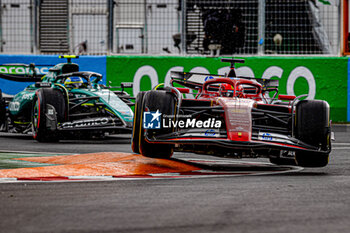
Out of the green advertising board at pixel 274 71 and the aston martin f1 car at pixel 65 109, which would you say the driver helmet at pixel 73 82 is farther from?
the green advertising board at pixel 274 71

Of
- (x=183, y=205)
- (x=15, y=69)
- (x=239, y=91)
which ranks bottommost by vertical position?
(x=183, y=205)

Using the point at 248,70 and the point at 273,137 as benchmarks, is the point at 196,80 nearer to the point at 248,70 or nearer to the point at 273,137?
the point at 273,137

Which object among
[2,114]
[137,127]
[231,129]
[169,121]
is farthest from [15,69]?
[231,129]

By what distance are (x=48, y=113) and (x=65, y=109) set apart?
300mm

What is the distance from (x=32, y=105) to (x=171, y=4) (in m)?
5.32

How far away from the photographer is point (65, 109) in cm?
1105

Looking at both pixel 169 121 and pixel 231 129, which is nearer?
pixel 231 129

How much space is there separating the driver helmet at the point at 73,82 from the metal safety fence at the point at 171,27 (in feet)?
11.2

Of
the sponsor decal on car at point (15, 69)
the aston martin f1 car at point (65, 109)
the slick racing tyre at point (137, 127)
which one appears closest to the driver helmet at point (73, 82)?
the aston martin f1 car at point (65, 109)

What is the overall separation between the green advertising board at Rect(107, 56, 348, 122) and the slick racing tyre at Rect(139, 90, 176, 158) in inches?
323

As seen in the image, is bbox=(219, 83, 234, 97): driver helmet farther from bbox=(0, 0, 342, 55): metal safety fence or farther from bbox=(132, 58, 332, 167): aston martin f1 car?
bbox=(0, 0, 342, 55): metal safety fence

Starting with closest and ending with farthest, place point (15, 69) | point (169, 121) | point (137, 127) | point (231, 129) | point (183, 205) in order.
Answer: point (183, 205)
point (231, 129)
point (169, 121)
point (137, 127)
point (15, 69)

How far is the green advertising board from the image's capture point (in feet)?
49.6

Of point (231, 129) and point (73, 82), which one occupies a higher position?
point (73, 82)
